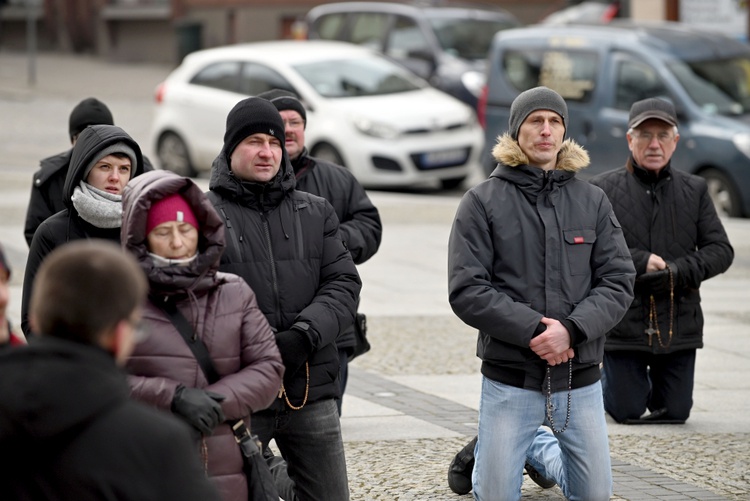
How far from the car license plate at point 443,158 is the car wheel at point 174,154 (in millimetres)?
3114

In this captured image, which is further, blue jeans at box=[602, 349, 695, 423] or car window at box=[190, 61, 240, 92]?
car window at box=[190, 61, 240, 92]

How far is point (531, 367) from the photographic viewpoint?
4980 mm

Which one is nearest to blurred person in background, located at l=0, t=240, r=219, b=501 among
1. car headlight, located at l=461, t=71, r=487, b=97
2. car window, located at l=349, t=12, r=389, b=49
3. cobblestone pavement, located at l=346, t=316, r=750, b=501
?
cobblestone pavement, located at l=346, t=316, r=750, b=501

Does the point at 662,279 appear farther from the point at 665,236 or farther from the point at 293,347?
the point at 293,347

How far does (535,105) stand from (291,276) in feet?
3.88

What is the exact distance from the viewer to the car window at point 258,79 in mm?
16344

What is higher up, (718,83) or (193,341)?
(193,341)

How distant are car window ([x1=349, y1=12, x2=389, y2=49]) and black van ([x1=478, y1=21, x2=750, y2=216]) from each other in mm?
4054

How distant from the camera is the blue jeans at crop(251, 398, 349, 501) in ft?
15.5

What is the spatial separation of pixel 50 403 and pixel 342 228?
394 cm

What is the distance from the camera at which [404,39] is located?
20016 millimetres

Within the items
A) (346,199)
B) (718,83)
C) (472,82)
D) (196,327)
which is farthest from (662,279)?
(472,82)

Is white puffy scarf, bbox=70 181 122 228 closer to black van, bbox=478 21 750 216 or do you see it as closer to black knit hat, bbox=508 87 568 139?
black knit hat, bbox=508 87 568 139

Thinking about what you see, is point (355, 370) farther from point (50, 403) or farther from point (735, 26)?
point (735, 26)
